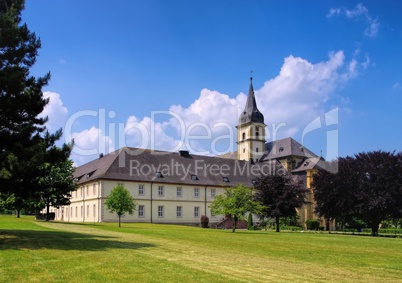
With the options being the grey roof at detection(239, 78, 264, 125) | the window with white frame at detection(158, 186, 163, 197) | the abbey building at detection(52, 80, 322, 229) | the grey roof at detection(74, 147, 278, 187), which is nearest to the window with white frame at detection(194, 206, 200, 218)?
the abbey building at detection(52, 80, 322, 229)

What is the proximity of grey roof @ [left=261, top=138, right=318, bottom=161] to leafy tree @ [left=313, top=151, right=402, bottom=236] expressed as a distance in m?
34.8

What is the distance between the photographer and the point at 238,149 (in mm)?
99625

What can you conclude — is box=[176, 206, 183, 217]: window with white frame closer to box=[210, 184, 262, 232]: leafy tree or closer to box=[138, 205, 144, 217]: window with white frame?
box=[138, 205, 144, 217]: window with white frame

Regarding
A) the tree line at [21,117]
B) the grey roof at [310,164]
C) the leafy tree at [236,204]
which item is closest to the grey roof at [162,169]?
the grey roof at [310,164]

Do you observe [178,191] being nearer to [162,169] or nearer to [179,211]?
[179,211]

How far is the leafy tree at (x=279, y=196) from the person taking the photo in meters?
47.9

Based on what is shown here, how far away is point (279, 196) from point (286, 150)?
41509mm

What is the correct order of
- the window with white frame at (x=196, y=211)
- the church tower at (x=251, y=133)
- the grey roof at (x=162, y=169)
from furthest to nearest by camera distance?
the church tower at (x=251, y=133) < the window with white frame at (x=196, y=211) < the grey roof at (x=162, y=169)

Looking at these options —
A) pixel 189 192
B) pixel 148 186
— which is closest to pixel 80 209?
pixel 148 186

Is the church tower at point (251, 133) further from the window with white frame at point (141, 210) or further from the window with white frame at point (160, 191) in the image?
the window with white frame at point (141, 210)

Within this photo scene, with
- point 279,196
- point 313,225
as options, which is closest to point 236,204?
point 279,196

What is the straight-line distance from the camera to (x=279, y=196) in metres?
48.1

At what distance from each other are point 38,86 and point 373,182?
1529 inches

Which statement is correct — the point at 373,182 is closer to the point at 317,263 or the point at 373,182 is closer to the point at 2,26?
the point at 317,263
